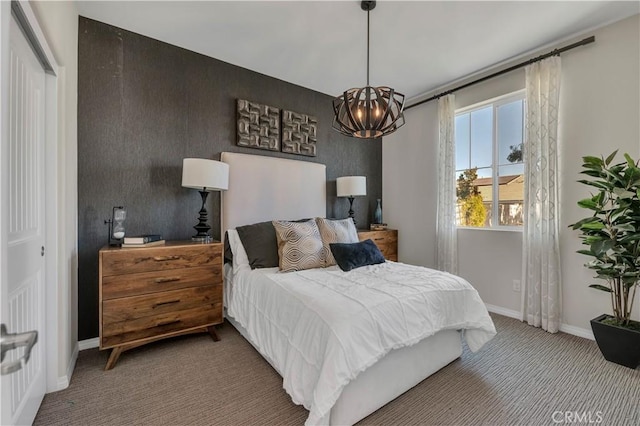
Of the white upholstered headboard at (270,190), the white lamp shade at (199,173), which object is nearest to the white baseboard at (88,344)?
the white upholstered headboard at (270,190)

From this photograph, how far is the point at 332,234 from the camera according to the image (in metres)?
2.73

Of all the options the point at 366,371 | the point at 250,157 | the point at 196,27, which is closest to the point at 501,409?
the point at 366,371

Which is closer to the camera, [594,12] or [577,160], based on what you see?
[594,12]

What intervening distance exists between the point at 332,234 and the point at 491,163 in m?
2.11

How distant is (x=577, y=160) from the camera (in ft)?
8.51

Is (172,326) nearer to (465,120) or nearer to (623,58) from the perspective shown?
(465,120)

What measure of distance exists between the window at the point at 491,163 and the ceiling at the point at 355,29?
531 mm

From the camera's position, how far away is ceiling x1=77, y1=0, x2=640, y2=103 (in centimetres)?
221

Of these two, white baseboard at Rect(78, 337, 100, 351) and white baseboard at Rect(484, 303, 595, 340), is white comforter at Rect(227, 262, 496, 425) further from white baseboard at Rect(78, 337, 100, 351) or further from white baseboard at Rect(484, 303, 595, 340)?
white baseboard at Rect(484, 303, 595, 340)

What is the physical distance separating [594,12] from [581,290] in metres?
2.39

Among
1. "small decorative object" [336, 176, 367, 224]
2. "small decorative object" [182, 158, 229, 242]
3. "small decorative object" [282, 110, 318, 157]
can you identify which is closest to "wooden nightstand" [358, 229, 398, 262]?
"small decorative object" [336, 176, 367, 224]

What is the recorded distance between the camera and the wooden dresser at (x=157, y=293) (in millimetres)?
1988

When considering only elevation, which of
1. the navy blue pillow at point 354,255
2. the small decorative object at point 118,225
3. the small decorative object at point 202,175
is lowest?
the navy blue pillow at point 354,255

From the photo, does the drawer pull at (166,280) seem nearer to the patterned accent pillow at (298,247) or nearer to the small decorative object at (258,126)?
the patterned accent pillow at (298,247)
